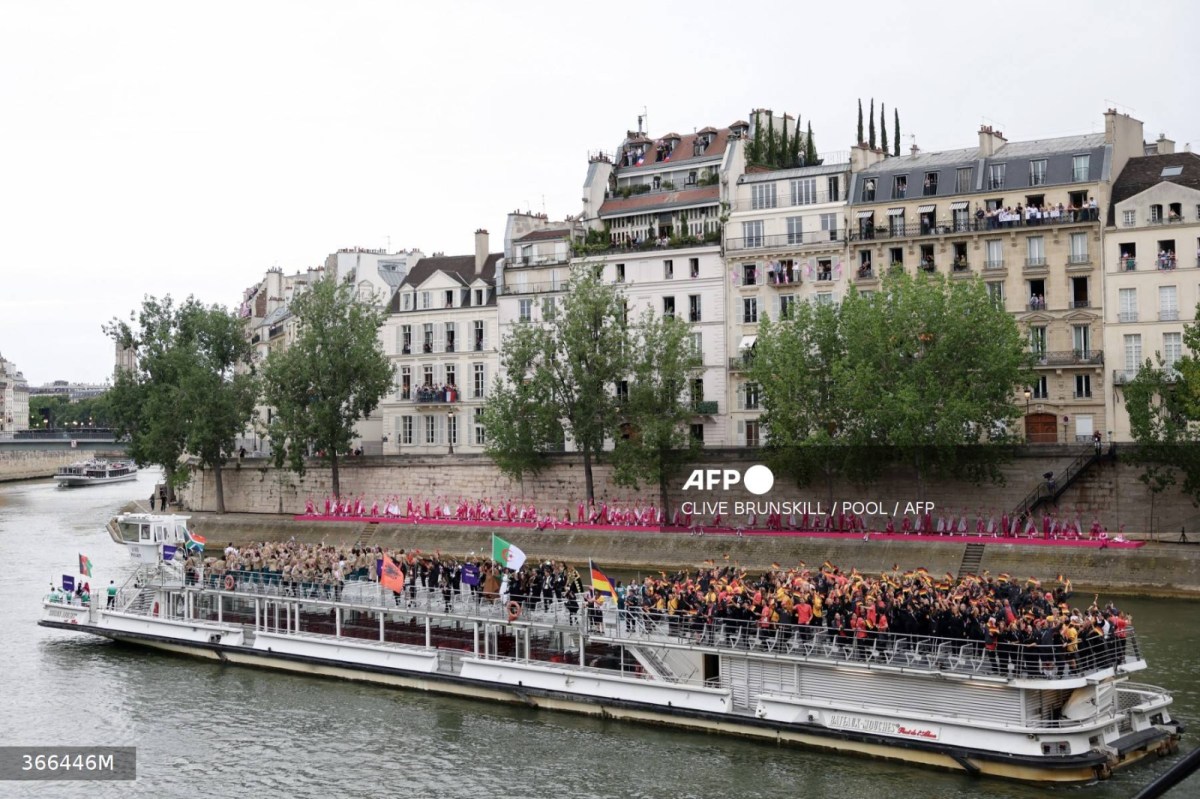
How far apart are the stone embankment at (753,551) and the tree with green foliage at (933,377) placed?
5.11m

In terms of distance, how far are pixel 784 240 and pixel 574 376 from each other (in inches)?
575

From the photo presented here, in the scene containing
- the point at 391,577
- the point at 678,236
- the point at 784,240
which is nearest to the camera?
the point at 391,577

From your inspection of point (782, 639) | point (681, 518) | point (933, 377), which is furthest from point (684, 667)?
point (681, 518)

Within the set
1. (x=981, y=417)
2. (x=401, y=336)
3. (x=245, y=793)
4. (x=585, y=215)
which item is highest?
(x=585, y=215)

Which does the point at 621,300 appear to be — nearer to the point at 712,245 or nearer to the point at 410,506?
the point at 712,245

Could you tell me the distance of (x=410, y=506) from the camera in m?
80.5

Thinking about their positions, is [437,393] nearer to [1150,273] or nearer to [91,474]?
[1150,273]

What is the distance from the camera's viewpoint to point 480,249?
89.8m

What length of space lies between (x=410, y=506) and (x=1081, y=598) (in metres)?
41.1

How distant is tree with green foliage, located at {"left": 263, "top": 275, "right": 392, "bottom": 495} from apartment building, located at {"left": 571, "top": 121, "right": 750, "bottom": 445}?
14.0 m

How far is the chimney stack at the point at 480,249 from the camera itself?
293 feet

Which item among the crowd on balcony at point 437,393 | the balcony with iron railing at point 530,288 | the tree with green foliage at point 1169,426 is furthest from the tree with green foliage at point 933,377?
the crowd on balcony at point 437,393

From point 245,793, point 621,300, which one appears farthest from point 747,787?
point 621,300

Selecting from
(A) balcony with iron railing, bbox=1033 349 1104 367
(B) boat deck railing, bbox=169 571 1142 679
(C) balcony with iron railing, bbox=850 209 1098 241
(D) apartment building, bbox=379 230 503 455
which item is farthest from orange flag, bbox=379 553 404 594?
(D) apartment building, bbox=379 230 503 455
